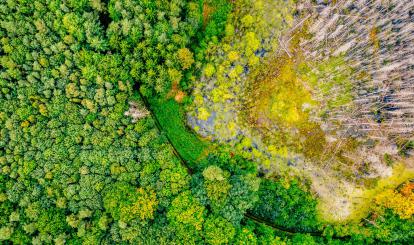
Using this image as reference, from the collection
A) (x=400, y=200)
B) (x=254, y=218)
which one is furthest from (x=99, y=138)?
(x=400, y=200)

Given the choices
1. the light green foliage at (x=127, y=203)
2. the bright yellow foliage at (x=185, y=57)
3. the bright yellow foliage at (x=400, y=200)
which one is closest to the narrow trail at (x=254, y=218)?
the bright yellow foliage at (x=400, y=200)

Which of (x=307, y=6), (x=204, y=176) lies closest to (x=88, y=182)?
(x=204, y=176)

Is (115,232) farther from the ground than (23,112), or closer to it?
closer to it

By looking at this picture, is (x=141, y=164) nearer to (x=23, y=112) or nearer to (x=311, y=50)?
(x=23, y=112)

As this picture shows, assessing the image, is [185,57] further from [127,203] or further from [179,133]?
[127,203]

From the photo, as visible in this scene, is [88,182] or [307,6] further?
[307,6]

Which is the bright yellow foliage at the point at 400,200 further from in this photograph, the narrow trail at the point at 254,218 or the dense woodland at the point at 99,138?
the narrow trail at the point at 254,218
